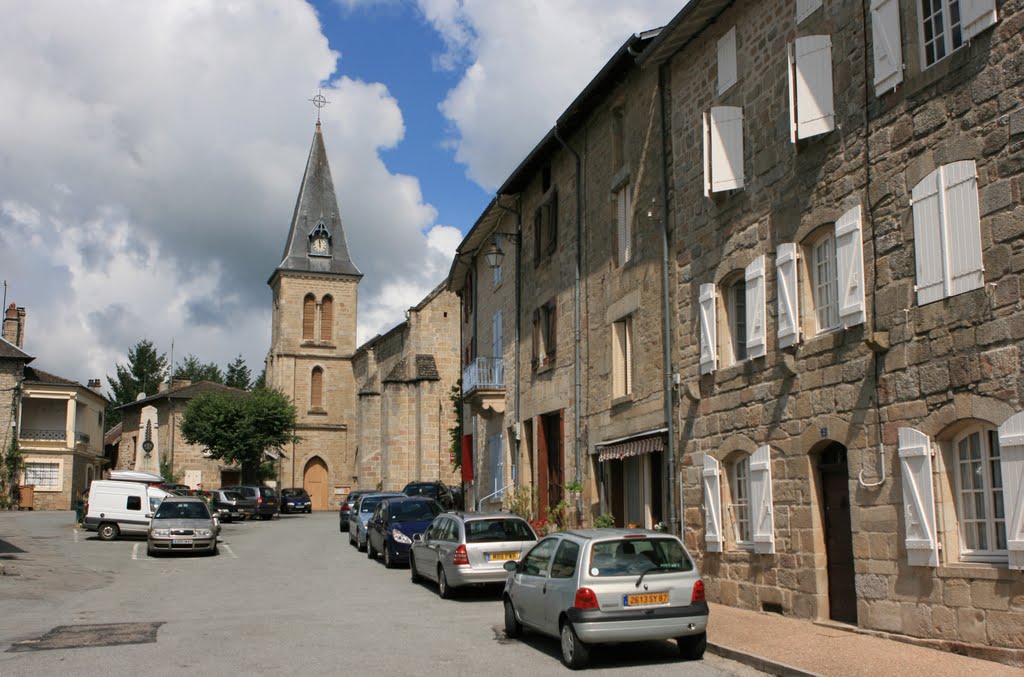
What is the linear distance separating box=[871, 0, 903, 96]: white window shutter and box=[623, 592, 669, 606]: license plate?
577cm

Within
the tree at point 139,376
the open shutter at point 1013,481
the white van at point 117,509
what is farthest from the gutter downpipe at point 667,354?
the tree at point 139,376

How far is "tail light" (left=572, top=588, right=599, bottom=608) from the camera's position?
9328mm

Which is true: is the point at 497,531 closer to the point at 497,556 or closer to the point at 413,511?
the point at 497,556

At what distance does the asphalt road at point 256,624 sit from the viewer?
9.57 m

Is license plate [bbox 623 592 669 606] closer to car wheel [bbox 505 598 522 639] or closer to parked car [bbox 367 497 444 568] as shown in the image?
car wheel [bbox 505 598 522 639]

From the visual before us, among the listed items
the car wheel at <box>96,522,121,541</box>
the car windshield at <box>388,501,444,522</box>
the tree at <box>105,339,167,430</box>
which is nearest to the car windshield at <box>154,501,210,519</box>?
the car wheel at <box>96,522,121,541</box>

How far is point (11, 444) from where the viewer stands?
48.3 meters

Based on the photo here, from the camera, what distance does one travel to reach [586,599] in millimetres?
9352

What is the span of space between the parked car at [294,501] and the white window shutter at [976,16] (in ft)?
141

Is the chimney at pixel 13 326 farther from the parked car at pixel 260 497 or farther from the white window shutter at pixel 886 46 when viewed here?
the white window shutter at pixel 886 46

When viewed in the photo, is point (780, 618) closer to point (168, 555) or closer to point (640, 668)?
point (640, 668)

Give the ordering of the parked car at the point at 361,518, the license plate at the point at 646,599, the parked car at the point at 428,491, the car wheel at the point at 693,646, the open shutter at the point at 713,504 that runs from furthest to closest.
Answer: the parked car at the point at 428,491 → the parked car at the point at 361,518 → the open shutter at the point at 713,504 → the car wheel at the point at 693,646 → the license plate at the point at 646,599

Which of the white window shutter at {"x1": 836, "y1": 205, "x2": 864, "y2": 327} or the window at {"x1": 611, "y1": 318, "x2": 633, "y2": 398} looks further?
the window at {"x1": 611, "y1": 318, "x2": 633, "y2": 398}

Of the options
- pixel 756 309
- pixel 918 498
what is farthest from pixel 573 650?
pixel 756 309
